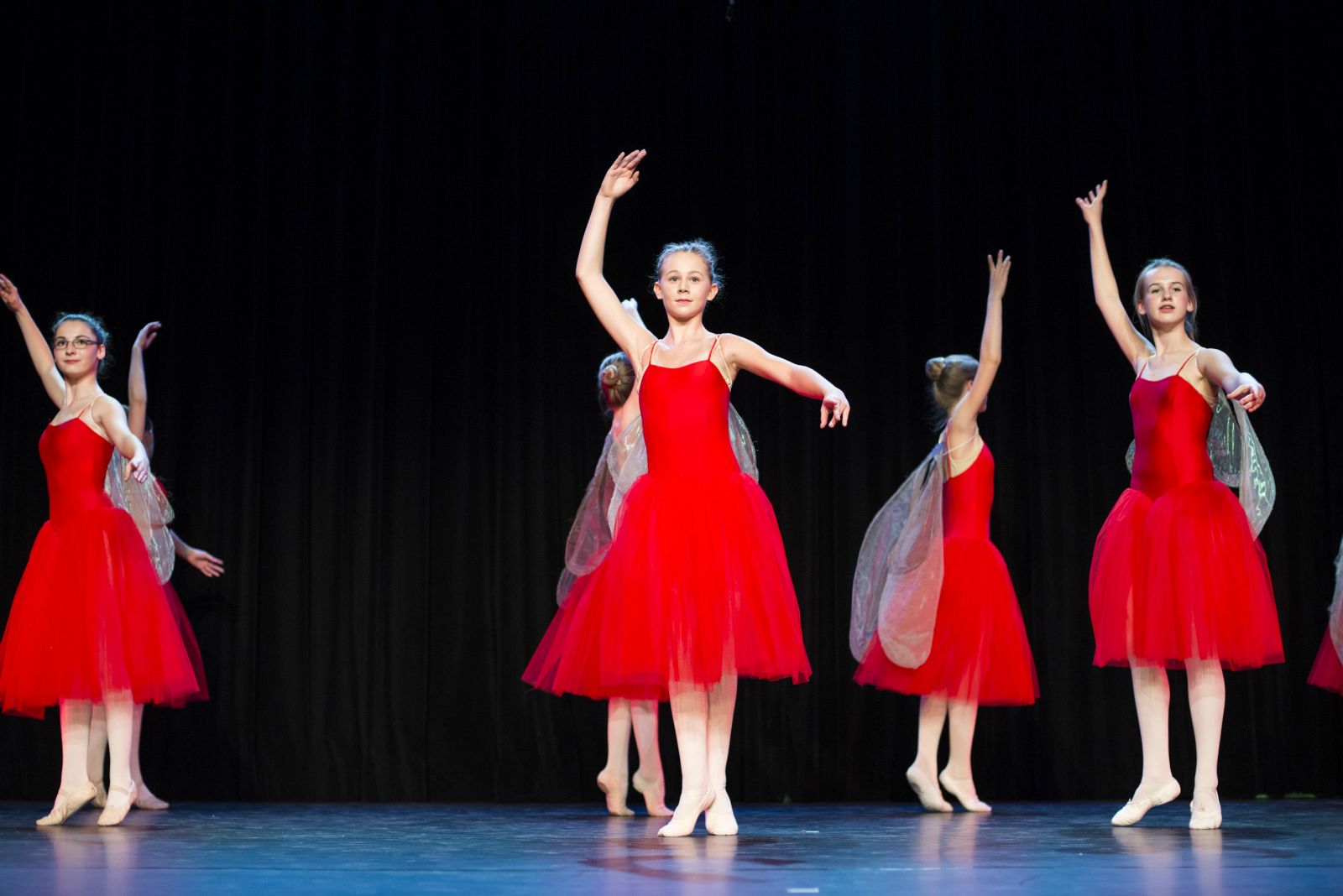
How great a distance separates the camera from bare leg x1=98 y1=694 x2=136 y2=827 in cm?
377

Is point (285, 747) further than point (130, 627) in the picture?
Yes

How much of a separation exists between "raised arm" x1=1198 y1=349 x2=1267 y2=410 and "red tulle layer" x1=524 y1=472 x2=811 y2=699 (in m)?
1.13

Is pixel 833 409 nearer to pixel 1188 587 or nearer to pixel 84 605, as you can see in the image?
pixel 1188 587

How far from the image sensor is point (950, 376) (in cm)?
477

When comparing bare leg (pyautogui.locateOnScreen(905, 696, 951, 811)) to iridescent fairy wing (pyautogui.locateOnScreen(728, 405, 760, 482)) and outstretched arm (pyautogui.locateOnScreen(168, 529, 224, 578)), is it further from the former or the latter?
outstretched arm (pyautogui.locateOnScreen(168, 529, 224, 578))

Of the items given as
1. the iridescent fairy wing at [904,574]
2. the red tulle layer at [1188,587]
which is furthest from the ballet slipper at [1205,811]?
the iridescent fairy wing at [904,574]

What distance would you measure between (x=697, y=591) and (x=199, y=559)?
2516 millimetres

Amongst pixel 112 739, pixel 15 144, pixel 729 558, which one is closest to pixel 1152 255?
pixel 729 558

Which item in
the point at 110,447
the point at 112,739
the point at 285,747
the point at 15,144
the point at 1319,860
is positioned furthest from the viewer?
the point at 15,144

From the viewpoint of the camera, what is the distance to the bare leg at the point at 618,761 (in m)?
4.24

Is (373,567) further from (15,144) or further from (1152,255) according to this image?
(1152,255)

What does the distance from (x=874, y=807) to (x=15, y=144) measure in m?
4.22

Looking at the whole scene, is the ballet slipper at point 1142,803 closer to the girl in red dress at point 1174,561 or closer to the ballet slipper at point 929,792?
the girl in red dress at point 1174,561

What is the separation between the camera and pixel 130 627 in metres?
3.98
